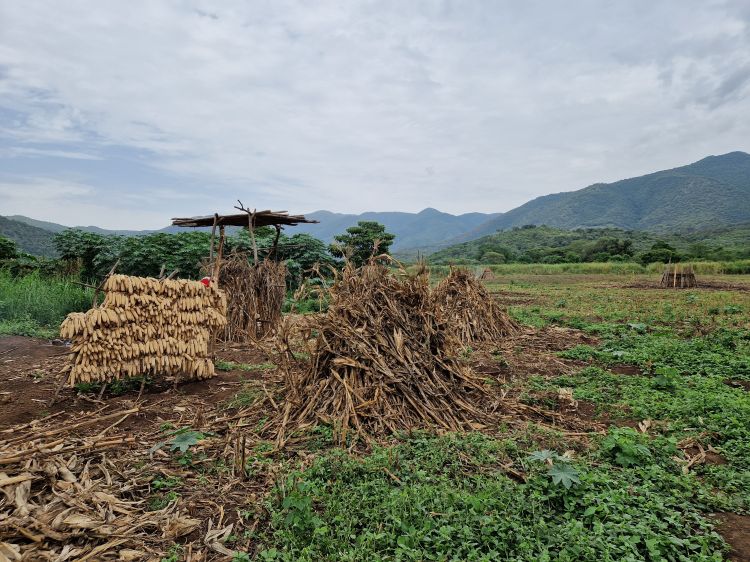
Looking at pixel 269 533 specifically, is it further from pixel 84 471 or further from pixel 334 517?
pixel 84 471

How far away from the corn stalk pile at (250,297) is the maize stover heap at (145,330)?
375 cm

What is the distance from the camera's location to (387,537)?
2.77m

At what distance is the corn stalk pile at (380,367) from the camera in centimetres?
457

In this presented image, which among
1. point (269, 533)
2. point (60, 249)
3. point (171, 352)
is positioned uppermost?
point (60, 249)

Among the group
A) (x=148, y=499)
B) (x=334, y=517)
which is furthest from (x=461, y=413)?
(x=148, y=499)

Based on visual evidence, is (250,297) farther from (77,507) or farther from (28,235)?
(28,235)

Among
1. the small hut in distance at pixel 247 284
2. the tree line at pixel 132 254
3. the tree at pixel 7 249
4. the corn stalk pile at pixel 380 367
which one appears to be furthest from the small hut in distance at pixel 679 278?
the tree at pixel 7 249

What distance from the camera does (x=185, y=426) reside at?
457cm

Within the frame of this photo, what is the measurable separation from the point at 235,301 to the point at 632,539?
8.85 m

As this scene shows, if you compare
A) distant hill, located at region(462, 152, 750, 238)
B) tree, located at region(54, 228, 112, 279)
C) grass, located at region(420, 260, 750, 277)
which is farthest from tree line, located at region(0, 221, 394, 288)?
distant hill, located at region(462, 152, 750, 238)

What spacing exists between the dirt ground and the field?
0.06 ft

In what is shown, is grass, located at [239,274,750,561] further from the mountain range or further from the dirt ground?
the mountain range

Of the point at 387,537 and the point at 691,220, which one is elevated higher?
the point at 691,220

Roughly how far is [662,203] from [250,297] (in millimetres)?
152930
